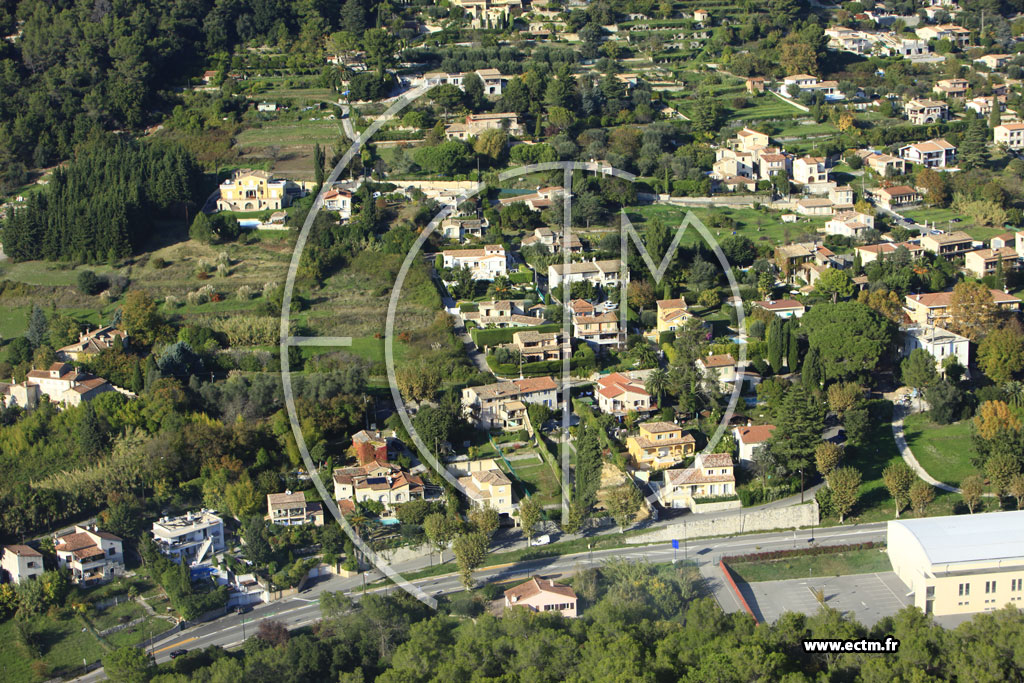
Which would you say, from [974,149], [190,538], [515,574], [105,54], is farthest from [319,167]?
[974,149]

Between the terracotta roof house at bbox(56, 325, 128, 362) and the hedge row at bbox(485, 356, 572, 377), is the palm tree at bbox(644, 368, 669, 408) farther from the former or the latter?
the terracotta roof house at bbox(56, 325, 128, 362)

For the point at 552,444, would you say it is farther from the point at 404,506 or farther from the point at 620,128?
the point at 620,128

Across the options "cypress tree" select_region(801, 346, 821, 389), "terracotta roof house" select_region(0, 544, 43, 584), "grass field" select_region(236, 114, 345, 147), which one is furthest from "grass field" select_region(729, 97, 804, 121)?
"terracotta roof house" select_region(0, 544, 43, 584)

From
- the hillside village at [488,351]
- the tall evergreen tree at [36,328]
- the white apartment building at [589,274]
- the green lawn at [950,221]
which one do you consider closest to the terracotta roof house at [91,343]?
the hillside village at [488,351]

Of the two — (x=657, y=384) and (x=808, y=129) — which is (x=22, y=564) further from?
(x=808, y=129)

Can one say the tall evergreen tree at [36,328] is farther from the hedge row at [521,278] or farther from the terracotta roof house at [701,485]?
the terracotta roof house at [701,485]

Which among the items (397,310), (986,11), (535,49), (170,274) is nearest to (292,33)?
(535,49)
